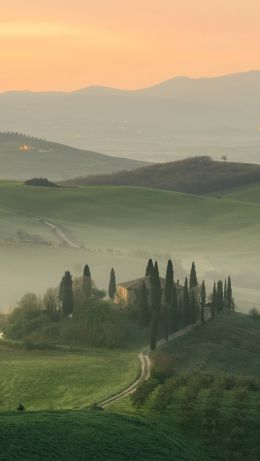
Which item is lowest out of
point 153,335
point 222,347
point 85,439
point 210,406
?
point 85,439

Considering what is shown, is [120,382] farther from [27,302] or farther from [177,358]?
[27,302]

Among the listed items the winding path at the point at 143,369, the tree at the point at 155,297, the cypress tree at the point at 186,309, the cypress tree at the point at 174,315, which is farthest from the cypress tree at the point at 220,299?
the tree at the point at 155,297

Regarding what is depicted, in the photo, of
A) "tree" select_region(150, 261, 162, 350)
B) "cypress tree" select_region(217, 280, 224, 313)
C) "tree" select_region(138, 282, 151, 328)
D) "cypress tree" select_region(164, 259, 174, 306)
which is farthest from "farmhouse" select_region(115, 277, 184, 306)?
"tree" select_region(150, 261, 162, 350)

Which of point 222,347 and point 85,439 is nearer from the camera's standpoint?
point 85,439

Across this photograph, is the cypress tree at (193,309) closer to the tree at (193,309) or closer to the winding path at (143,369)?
the tree at (193,309)

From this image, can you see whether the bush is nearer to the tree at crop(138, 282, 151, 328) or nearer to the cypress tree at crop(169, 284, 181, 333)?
the cypress tree at crop(169, 284, 181, 333)

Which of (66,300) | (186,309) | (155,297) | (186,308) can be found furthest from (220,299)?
(66,300)

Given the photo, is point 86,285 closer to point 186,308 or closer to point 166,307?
point 166,307
